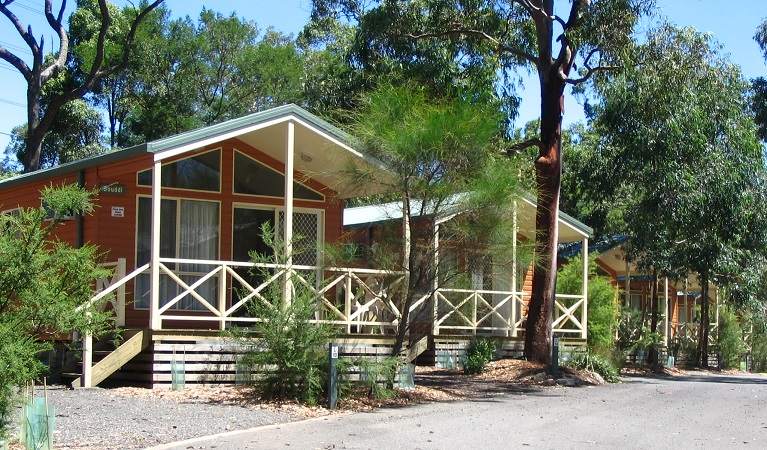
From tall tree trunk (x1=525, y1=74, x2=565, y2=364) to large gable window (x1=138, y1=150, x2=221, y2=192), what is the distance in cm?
634

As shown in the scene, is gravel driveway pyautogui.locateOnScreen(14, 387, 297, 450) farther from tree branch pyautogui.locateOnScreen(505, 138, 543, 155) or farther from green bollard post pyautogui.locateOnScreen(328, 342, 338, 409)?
tree branch pyautogui.locateOnScreen(505, 138, 543, 155)

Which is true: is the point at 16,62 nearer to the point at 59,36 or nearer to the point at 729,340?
the point at 59,36

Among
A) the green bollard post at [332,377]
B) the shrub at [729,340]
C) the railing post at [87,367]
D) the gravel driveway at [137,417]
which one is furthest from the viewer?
the shrub at [729,340]

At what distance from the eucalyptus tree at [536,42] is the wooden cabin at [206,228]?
1.04m

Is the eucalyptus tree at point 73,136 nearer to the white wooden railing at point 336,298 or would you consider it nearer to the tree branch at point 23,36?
the tree branch at point 23,36

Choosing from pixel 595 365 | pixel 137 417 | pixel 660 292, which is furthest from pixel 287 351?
pixel 660 292

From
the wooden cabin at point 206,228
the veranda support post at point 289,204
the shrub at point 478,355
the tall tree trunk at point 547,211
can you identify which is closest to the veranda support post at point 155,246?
the wooden cabin at point 206,228

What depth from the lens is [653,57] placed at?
57.3ft

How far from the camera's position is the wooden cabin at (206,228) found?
13062 mm

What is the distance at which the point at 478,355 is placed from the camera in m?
17.8

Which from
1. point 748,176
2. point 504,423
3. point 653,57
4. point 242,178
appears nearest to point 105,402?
point 504,423

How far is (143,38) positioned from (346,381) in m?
25.3

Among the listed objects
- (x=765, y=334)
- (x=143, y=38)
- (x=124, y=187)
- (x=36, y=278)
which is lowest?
(x=765, y=334)

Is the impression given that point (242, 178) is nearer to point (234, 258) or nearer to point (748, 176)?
point (234, 258)
